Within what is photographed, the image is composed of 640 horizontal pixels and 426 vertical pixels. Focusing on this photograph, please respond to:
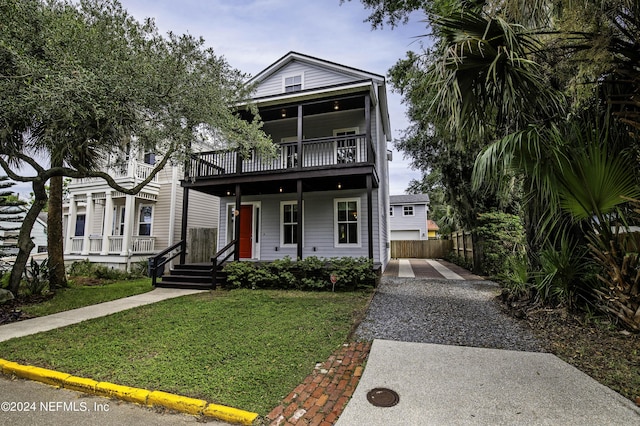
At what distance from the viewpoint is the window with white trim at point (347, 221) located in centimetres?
1088

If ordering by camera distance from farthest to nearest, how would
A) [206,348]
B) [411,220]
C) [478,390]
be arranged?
1. [411,220]
2. [206,348]
3. [478,390]

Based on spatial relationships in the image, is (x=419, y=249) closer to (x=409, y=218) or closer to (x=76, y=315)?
(x=409, y=218)

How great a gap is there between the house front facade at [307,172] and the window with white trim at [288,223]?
40 millimetres

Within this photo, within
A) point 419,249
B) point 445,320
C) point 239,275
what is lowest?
point 445,320

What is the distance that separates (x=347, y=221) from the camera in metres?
11.0

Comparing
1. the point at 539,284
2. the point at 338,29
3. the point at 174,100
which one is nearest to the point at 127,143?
the point at 174,100

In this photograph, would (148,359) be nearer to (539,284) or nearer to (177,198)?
(539,284)

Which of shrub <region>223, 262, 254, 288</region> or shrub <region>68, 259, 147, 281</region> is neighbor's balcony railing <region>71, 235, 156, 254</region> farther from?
shrub <region>223, 262, 254, 288</region>

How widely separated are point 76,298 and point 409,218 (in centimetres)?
2518

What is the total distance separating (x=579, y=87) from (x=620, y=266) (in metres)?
2.53

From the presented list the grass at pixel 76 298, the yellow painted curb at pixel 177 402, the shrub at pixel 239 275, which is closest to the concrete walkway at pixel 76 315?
the grass at pixel 76 298

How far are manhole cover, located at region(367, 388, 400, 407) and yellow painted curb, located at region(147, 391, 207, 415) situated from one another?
1492 mm

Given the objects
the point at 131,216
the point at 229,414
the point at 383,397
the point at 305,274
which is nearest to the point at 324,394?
the point at 383,397

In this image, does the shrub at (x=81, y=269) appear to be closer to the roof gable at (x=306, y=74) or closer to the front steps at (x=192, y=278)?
the front steps at (x=192, y=278)
